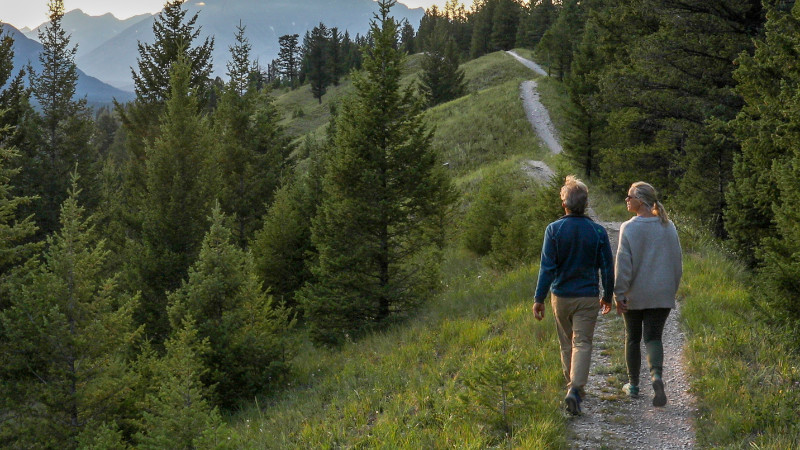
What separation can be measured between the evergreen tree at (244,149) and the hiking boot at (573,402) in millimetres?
17560

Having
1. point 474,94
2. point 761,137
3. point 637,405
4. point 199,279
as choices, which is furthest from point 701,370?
point 474,94

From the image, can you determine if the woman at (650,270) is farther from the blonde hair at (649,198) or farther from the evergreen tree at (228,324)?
the evergreen tree at (228,324)

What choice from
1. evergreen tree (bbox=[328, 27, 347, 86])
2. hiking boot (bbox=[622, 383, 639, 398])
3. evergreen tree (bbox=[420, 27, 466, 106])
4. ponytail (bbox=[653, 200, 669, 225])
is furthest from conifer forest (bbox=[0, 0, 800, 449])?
evergreen tree (bbox=[328, 27, 347, 86])

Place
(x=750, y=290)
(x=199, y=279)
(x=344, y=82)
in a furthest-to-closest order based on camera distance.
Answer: (x=344, y=82) → (x=199, y=279) → (x=750, y=290)

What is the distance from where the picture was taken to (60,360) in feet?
29.2

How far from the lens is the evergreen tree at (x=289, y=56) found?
358 feet

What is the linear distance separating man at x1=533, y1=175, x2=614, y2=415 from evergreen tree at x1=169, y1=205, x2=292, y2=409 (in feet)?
22.5

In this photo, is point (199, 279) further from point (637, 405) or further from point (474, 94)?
point (474, 94)

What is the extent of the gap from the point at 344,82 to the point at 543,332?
8355 cm

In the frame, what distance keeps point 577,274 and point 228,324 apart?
24.7 ft

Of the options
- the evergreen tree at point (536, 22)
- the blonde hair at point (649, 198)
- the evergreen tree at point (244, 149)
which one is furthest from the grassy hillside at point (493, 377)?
the evergreen tree at point (536, 22)

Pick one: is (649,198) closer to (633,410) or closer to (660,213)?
(660,213)

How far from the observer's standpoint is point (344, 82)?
8662cm

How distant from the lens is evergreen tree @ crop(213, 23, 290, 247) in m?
21.3
